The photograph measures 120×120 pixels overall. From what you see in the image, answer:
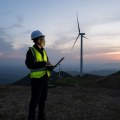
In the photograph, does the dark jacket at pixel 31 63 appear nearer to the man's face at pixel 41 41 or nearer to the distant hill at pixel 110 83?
the man's face at pixel 41 41

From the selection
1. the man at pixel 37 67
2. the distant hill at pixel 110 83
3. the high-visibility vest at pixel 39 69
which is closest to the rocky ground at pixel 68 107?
the man at pixel 37 67

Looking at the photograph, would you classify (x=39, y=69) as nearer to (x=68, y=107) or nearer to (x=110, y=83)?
(x=68, y=107)

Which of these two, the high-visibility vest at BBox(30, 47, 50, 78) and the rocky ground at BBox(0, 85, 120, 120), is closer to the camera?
the high-visibility vest at BBox(30, 47, 50, 78)

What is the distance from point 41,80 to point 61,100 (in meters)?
4.81

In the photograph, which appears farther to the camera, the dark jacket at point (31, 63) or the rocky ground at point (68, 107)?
the rocky ground at point (68, 107)

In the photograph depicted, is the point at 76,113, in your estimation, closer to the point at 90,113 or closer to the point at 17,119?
the point at 90,113

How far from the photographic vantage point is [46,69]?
836 cm

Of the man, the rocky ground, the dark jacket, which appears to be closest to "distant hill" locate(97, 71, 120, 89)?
the rocky ground

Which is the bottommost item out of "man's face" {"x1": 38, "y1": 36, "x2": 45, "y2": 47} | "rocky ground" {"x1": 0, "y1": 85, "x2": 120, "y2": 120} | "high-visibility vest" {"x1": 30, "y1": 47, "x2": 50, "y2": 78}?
"rocky ground" {"x1": 0, "y1": 85, "x2": 120, "y2": 120}

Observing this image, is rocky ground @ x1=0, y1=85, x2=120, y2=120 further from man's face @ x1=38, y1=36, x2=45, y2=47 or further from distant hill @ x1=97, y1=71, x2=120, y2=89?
distant hill @ x1=97, y1=71, x2=120, y2=89

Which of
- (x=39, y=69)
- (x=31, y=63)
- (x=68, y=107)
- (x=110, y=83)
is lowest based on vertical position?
(x=68, y=107)

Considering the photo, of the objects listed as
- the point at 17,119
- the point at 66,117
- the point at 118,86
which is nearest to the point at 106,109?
the point at 66,117

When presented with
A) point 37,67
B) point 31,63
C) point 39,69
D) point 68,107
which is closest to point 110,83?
point 68,107

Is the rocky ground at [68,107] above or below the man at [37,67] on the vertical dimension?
below
